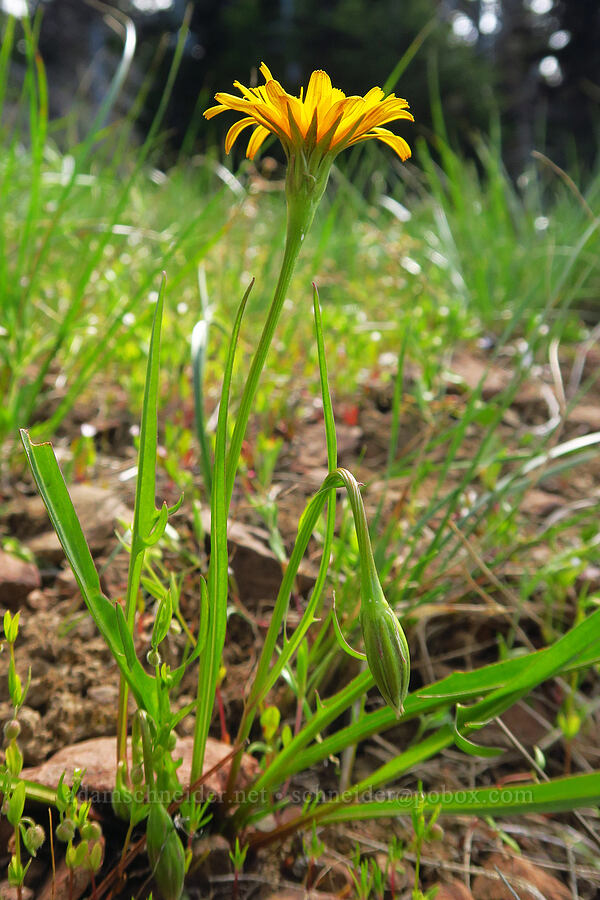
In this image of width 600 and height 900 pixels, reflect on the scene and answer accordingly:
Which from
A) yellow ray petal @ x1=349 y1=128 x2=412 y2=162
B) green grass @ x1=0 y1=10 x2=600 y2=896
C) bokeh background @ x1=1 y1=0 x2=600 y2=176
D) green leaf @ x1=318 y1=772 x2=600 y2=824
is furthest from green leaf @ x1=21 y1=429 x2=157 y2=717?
bokeh background @ x1=1 y1=0 x2=600 y2=176

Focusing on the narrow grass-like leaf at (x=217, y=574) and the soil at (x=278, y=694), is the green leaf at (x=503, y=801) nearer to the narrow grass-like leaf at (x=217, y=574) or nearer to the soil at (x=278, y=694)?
the soil at (x=278, y=694)

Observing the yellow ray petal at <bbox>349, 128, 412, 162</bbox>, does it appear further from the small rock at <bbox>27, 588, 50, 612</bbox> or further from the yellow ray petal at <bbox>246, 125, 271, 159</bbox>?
the small rock at <bbox>27, 588, 50, 612</bbox>

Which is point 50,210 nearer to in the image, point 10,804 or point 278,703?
point 278,703

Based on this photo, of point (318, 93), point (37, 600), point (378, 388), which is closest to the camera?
point (318, 93)

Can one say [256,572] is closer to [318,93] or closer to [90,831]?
[90,831]

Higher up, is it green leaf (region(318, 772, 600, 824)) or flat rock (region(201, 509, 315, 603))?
flat rock (region(201, 509, 315, 603))

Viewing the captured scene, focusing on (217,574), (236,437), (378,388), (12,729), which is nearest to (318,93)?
(236,437)
